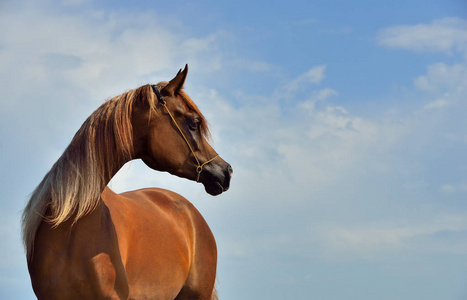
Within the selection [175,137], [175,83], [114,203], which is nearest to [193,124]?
[175,137]

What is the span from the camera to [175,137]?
509cm

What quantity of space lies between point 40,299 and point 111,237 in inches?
30.4

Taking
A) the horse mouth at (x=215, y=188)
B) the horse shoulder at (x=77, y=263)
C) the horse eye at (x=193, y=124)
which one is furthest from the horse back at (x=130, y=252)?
the horse eye at (x=193, y=124)

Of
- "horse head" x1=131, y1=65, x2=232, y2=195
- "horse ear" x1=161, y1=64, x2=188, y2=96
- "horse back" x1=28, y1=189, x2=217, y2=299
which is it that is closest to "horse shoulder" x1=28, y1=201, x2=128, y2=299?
"horse back" x1=28, y1=189, x2=217, y2=299

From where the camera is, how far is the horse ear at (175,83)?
512cm

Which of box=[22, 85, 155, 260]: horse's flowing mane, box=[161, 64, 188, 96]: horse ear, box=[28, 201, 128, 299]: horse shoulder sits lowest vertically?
box=[28, 201, 128, 299]: horse shoulder

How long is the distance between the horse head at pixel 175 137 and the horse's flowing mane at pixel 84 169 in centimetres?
12

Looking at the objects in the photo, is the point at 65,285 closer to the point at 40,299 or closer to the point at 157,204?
the point at 40,299

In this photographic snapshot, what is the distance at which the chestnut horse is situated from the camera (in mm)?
4562

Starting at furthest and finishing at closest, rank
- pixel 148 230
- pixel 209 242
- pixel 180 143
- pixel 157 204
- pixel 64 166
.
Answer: pixel 209 242, pixel 157 204, pixel 148 230, pixel 180 143, pixel 64 166

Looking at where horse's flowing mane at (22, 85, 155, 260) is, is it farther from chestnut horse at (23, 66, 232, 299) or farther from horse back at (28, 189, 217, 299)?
horse back at (28, 189, 217, 299)

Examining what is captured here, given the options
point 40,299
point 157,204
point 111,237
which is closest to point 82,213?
point 111,237

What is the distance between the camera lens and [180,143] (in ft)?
16.8

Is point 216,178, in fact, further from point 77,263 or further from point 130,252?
point 77,263
